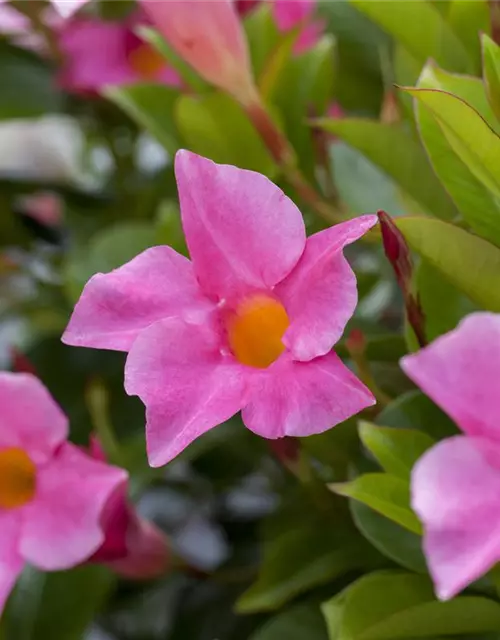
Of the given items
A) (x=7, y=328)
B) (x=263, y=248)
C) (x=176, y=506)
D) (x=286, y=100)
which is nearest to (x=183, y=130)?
(x=286, y=100)

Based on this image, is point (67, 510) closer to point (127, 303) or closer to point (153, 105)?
point (127, 303)

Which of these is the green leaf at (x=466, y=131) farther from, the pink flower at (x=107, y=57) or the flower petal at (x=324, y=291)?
the pink flower at (x=107, y=57)

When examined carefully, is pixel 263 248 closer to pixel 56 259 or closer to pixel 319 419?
pixel 319 419

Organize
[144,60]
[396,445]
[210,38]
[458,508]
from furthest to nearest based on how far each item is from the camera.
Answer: [144,60], [210,38], [396,445], [458,508]

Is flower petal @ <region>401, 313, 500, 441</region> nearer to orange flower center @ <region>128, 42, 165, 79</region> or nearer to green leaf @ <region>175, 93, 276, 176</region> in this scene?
green leaf @ <region>175, 93, 276, 176</region>

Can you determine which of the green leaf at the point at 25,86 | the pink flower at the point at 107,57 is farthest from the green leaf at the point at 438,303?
the green leaf at the point at 25,86

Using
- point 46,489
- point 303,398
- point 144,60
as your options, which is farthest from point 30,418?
point 144,60
